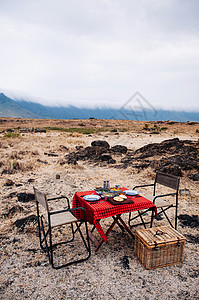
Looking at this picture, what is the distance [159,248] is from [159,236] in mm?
203

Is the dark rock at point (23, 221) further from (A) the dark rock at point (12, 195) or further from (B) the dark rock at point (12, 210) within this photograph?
(A) the dark rock at point (12, 195)

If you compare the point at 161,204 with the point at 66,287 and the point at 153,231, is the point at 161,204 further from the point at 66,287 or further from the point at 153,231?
the point at 66,287

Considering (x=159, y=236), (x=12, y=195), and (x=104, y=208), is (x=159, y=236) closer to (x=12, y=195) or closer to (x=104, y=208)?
(x=104, y=208)

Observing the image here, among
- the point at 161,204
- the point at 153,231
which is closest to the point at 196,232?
the point at 161,204

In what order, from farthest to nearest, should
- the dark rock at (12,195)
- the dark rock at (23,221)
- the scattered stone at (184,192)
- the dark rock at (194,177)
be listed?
the dark rock at (194,177)
the scattered stone at (184,192)
the dark rock at (12,195)
the dark rock at (23,221)

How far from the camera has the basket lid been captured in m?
3.33

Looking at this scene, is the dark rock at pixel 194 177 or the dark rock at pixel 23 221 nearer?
the dark rock at pixel 23 221

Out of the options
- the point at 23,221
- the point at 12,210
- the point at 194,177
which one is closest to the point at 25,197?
the point at 12,210

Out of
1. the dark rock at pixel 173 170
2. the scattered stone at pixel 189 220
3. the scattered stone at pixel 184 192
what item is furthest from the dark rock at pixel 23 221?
the dark rock at pixel 173 170

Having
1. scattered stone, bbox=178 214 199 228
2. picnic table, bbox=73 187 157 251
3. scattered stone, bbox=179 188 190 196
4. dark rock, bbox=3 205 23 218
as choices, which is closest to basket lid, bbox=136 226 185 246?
picnic table, bbox=73 187 157 251

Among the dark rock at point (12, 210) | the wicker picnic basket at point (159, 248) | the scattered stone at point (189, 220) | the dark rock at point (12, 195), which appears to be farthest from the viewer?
the dark rock at point (12, 195)

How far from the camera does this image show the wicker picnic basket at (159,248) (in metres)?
3.31

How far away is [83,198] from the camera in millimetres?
3865

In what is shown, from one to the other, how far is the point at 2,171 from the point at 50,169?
2156 mm
